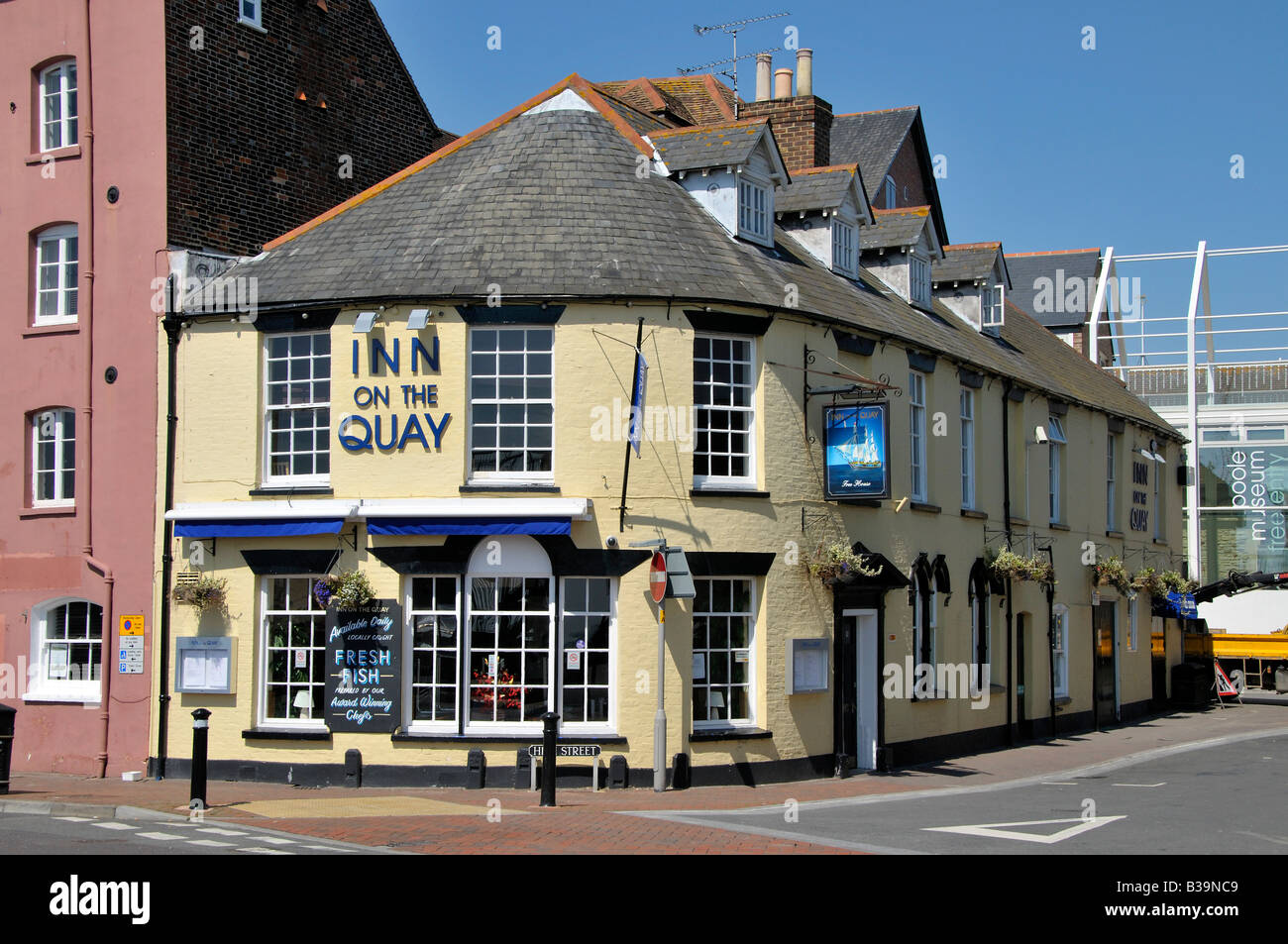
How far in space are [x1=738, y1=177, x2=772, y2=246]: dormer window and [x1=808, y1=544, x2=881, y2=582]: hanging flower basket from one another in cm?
491

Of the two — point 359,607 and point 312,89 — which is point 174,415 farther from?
point 312,89

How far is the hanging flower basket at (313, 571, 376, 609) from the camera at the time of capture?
730 inches

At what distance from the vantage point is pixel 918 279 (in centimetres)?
2662

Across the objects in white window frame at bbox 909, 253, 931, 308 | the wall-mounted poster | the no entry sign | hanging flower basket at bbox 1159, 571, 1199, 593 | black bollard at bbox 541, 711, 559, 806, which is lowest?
black bollard at bbox 541, 711, 559, 806

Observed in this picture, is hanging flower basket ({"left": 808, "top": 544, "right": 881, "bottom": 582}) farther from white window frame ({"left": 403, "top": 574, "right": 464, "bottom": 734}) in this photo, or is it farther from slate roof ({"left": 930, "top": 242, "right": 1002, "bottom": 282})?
slate roof ({"left": 930, "top": 242, "right": 1002, "bottom": 282})

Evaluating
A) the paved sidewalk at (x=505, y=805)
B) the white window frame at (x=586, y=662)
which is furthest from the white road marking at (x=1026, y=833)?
the white window frame at (x=586, y=662)

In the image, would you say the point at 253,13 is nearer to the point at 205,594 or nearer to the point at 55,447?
the point at 55,447

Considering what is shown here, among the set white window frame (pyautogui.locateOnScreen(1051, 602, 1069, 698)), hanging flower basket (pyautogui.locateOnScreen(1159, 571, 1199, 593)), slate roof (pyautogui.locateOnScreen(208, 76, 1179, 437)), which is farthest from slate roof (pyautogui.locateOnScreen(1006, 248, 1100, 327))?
slate roof (pyautogui.locateOnScreen(208, 76, 1179, 437))

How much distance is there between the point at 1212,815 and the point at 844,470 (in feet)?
21.2

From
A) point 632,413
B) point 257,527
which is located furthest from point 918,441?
point 257,527

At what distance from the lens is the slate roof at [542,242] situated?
1891cm

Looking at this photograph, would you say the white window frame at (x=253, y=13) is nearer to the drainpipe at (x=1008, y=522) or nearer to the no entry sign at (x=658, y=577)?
the no entry sign at (x=658, y=577)

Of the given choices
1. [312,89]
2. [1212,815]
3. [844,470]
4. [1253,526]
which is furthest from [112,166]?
[1253,526]

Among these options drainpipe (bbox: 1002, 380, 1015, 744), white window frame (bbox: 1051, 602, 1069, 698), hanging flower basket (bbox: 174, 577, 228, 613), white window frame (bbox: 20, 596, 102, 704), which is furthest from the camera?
white window frame (bbox: 1051, 602, 1069, 698)
